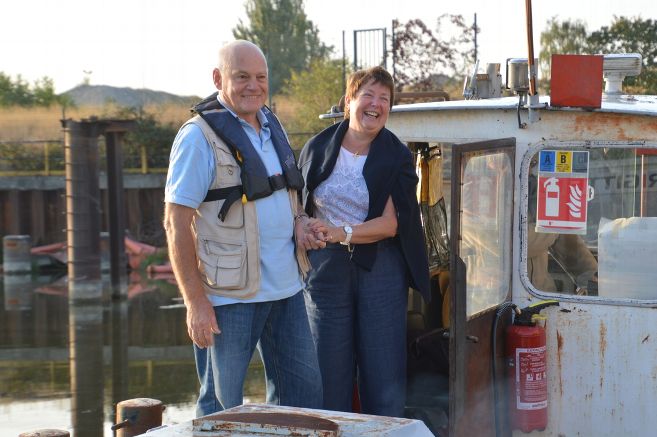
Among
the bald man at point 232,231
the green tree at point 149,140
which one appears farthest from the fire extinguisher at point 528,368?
the green tree at point 149,140

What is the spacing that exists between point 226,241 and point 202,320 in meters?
0.32

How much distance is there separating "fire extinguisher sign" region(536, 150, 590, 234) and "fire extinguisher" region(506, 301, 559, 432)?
37cm

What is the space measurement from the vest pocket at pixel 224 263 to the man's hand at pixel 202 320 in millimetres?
97

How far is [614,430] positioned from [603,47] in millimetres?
19308

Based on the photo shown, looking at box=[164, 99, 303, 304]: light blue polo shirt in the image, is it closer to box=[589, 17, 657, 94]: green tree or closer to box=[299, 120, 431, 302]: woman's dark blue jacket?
box=[299, 120, 431, 302]: woman's dark blue jacket

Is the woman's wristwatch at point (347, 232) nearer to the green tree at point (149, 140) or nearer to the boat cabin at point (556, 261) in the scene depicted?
the boat cabin at point (556, 261)

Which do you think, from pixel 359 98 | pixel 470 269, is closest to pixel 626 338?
pixel 470 269

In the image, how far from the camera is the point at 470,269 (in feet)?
14.9

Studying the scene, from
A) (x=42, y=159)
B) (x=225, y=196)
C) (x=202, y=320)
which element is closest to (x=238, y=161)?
(x=225, y=196)

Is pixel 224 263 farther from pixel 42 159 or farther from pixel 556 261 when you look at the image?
pixel 42 159

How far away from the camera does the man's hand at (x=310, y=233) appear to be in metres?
4.02

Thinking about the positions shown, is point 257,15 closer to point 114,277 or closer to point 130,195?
point 130,195

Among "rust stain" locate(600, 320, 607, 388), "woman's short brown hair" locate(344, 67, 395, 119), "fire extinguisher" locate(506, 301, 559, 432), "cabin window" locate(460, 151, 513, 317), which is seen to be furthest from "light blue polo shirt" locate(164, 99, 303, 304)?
"rust stain" locate(600, 320, 607, 388)

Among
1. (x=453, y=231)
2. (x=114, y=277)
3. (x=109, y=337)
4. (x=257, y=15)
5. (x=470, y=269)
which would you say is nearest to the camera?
(x=453, y=231)
